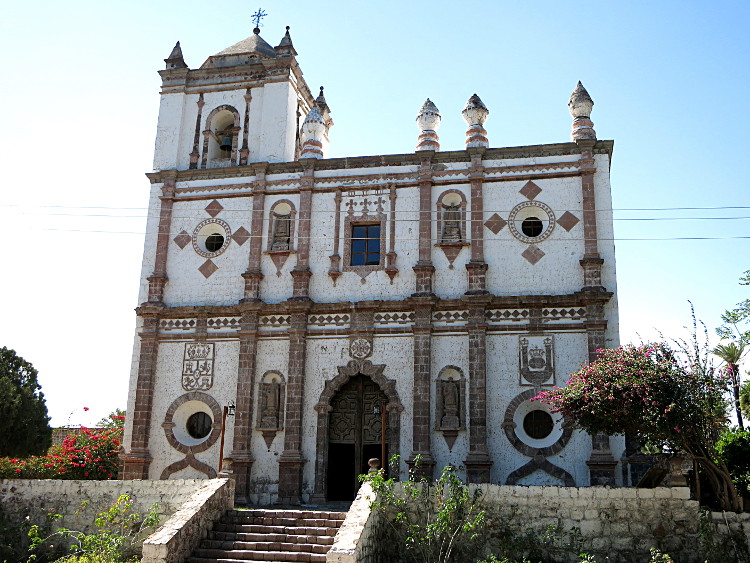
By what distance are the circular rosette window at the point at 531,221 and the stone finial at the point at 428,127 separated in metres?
3.26

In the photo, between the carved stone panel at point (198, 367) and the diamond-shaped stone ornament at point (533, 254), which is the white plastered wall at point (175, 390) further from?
the diamond-shaped stone ornament at point (533, 254)

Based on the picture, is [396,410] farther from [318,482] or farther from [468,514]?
[468,514]

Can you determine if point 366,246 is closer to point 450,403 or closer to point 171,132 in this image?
point 450,403

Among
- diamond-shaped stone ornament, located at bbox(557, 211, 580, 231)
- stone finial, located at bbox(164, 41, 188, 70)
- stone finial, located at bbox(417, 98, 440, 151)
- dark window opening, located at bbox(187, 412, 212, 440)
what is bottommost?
dark window opening, located at bbox(187, 412, 212, 440)

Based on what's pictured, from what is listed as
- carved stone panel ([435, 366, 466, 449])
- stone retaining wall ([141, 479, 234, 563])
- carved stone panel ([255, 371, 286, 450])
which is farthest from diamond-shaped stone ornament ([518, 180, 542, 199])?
stone retaining wall ([141, 479, 234, 563])

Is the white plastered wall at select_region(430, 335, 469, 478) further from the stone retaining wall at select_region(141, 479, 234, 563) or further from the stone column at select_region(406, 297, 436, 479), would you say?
the stone retaining wall at select_region(141, 479, 234, 563)

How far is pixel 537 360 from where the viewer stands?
20.2 metres

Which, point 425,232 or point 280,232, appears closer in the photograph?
point 425,232

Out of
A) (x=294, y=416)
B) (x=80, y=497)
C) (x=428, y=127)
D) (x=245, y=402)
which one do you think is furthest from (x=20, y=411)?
(x=428, y=127)

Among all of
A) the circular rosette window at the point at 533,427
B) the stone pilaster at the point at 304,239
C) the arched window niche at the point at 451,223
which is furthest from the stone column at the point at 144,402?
the circular rosette window at the point at 533,427

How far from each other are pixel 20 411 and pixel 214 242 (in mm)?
7471

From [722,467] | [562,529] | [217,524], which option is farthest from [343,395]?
[722,467]

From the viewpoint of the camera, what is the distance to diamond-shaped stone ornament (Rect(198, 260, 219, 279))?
23.1 metres

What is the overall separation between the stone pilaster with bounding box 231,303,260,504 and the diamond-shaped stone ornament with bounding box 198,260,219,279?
6.12ft
